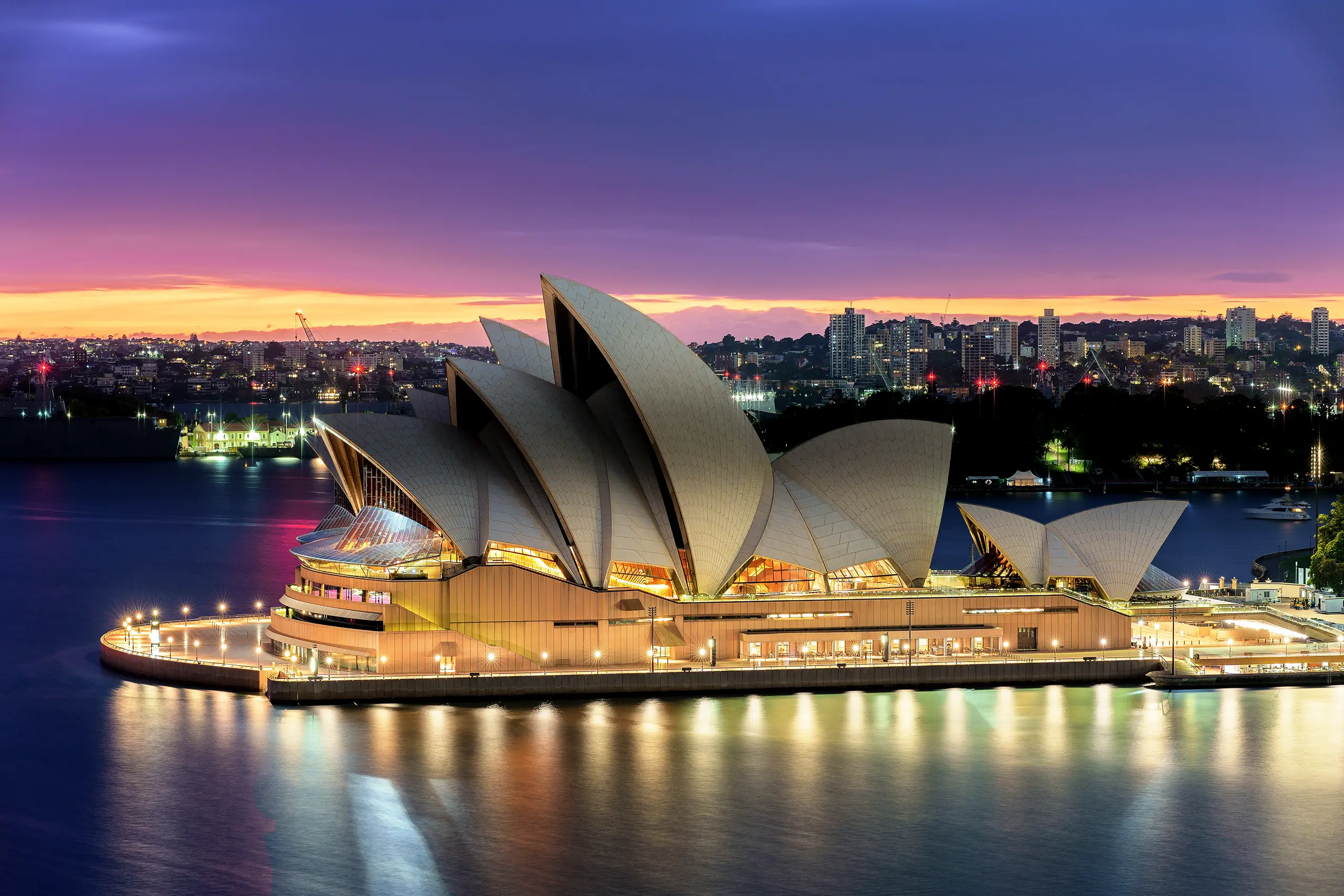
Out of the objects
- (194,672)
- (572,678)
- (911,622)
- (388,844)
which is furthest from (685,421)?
(388,844)

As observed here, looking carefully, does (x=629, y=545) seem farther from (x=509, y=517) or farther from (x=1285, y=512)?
(x=1285, y=512)

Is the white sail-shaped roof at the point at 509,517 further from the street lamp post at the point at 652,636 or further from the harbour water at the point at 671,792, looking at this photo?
the harbour water at the point at 671,792

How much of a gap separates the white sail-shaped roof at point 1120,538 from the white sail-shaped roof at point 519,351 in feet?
50.4

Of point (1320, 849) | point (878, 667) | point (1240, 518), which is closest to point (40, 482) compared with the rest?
point (1240, 518)

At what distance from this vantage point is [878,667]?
40.4 metres

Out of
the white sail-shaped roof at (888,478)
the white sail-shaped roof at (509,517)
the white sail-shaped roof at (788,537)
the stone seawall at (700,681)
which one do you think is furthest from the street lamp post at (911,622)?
the white sail-shaped roof at (509,517)

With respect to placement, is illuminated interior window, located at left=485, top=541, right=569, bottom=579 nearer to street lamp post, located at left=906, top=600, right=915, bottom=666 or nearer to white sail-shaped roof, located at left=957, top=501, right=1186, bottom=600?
street lamp post, located at left=906, top=600, right=915, bottom=666

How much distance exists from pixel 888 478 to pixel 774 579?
502 centimetres

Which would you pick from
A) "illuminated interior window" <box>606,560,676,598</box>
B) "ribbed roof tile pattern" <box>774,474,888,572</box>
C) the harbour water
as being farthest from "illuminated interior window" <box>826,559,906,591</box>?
"illuminated interior window" <box>606,560,676,598</box>

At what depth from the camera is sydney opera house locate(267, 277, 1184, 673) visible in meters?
39.8

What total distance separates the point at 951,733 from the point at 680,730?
244 inches

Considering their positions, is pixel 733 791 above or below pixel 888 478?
below

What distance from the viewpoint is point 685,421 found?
136ft

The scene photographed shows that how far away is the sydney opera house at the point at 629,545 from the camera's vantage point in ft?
130
